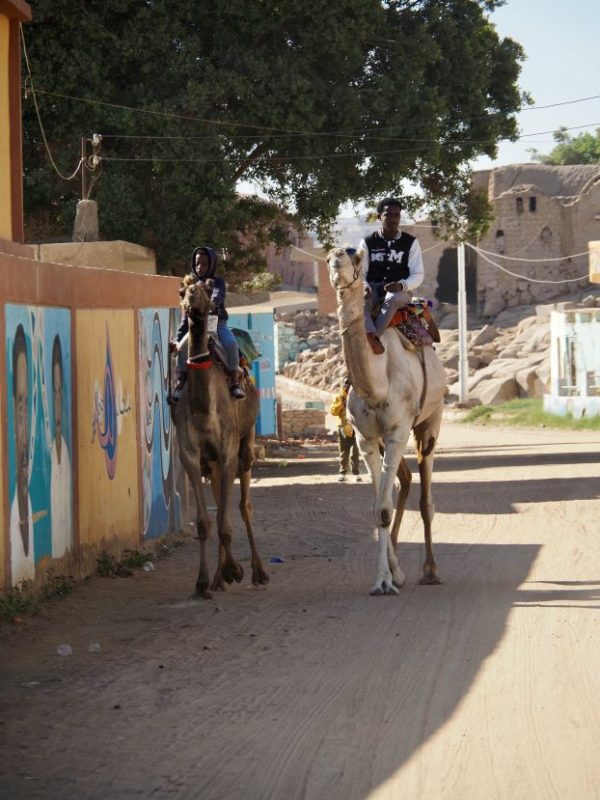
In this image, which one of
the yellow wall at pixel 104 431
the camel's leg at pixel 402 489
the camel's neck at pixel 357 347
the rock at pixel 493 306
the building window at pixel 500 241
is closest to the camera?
the camel's neck at pixel 357 347

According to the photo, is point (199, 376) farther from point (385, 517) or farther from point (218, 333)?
point (385, 517)

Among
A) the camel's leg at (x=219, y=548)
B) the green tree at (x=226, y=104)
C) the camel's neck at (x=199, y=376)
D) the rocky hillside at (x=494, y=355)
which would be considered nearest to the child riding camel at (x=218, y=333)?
the camel's neck at (x=199, y=376)

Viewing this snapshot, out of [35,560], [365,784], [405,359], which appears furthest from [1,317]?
[365,784]

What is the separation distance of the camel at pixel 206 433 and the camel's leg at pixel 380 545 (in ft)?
3.67

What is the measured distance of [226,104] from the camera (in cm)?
2589

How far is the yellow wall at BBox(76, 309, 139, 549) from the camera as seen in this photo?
1217 cm

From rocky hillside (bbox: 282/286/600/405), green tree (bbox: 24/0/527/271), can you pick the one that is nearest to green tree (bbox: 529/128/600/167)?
rocky hillside (bbox: 282/286/600/405)

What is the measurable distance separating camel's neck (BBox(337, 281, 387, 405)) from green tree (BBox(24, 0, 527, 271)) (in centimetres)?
1399

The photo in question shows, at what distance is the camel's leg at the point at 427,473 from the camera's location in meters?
11.5

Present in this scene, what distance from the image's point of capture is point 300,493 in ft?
68.9

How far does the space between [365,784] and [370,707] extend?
4.59 feet

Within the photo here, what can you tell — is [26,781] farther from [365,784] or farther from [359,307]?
[359,307]

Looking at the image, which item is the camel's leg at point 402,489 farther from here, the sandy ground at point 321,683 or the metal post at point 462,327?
the metal post at point 462,327

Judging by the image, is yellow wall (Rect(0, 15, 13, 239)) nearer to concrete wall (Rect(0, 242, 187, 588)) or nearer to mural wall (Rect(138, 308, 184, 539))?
concrete wall (Rect(0, 242, 187, 588))
